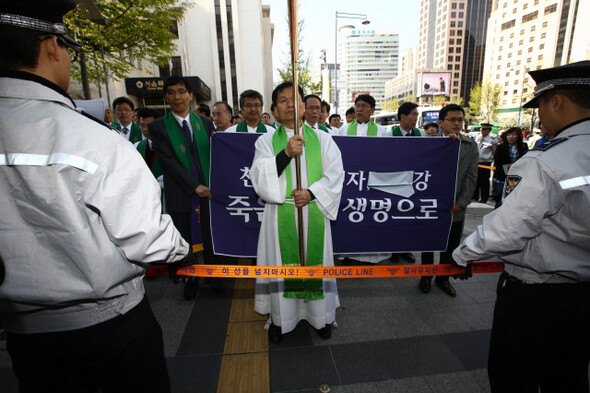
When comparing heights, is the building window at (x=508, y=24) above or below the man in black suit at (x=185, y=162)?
above

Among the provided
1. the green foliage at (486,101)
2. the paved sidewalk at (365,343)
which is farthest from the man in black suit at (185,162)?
the green foliage at (486,101)

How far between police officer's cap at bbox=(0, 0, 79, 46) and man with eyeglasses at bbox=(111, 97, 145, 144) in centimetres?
392

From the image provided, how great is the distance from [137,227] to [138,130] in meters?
4.38

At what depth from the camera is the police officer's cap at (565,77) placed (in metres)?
1.31

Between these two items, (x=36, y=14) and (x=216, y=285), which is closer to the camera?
(x=36, y=14)

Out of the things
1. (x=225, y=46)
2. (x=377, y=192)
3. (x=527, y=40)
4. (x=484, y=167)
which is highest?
(x=527, y=40)

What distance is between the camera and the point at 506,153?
6938mm

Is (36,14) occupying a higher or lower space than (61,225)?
higher

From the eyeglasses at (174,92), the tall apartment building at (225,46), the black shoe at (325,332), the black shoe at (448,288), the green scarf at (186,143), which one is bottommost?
the black shoe at (448,288)

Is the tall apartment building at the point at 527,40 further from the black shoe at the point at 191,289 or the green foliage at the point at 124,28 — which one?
the black shoe at the point at 191,289

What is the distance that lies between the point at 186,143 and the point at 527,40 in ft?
274

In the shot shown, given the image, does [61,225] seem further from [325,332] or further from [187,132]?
[187,132]

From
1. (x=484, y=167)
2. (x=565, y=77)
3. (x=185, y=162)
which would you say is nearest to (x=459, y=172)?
(x=565, y=77)

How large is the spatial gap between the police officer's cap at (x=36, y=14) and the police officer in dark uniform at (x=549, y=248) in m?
1.94
